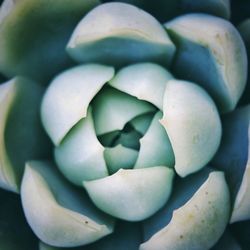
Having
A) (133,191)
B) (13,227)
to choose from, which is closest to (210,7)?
(133,191)

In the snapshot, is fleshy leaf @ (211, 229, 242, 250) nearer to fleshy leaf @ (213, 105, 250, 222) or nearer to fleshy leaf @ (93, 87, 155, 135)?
fleshy leaf @ (213, 105, 250, 222)

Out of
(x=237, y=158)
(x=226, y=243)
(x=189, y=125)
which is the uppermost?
(x=189, y=125)

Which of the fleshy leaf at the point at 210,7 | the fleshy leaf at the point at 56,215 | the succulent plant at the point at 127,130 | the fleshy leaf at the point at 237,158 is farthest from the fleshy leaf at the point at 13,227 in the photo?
the fleshy leaf at the point at 210,7

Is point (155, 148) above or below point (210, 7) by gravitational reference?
below

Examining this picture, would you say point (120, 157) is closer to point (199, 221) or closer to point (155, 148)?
point (155, 148)

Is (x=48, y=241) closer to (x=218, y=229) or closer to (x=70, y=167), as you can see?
(x=70, y=167)

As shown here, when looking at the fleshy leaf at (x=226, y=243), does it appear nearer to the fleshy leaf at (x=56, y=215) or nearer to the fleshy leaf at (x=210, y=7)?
the fleshy leaf at (x=56, y=215)
